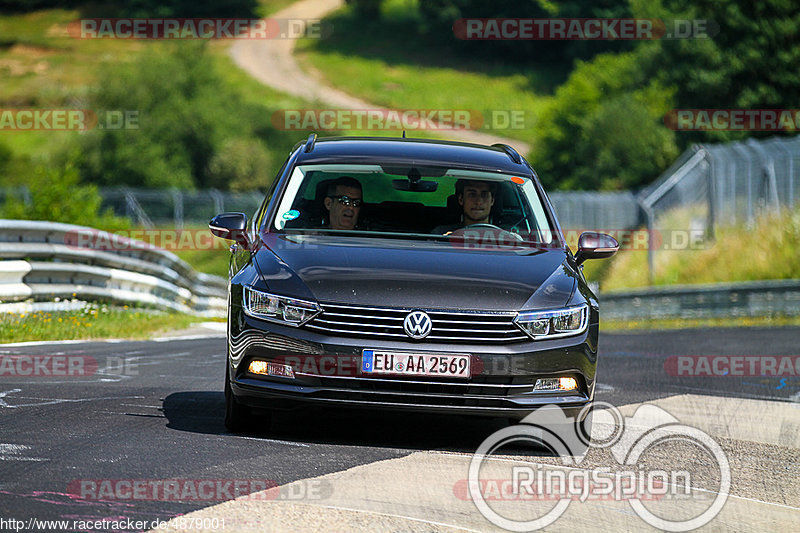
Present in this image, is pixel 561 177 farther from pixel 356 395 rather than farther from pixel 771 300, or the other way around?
pixel 356 395

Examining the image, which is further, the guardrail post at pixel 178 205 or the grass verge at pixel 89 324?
the guardrail post at pixel 178 205

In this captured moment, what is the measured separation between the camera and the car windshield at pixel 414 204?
7.81 m

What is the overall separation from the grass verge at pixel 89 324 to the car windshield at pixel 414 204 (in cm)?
586

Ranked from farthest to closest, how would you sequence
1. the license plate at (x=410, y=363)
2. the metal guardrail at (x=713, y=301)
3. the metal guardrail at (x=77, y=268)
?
the metal guardrail at (x=713, y=301) → the metal guardrail at (x=77, y=268) → the license plate at (x=410, y=363)

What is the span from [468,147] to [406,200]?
2.90 ft

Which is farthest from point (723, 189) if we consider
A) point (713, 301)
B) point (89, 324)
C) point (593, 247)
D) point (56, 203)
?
point (593, 247)

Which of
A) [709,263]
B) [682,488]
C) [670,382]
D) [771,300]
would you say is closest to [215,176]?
[709,263]

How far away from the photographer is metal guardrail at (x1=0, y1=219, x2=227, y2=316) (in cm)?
1383

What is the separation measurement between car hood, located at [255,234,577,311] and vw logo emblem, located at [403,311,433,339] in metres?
0.06

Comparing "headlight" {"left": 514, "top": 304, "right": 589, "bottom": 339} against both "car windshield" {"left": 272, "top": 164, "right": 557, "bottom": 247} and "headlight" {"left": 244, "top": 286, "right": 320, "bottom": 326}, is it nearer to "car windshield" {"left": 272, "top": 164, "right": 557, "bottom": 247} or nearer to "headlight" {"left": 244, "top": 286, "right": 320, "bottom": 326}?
"car windshield" {"left": 272, "top": 164, "right": 557, "bottom": 247}

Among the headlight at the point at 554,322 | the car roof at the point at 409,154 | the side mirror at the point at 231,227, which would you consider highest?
the car roof at the point at 409,154

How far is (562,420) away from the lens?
7039 millimetres

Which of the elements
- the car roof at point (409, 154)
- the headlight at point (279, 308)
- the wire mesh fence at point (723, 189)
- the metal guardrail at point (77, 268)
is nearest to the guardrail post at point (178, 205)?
the wire mesh fence at point (723, 189)

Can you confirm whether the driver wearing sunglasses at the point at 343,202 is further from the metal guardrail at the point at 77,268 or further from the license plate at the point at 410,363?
the metal guardrail at the point at 77,268
